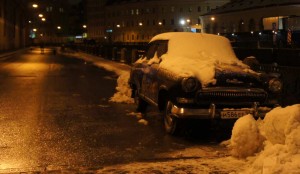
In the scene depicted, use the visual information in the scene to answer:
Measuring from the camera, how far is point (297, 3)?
58250 millimetres

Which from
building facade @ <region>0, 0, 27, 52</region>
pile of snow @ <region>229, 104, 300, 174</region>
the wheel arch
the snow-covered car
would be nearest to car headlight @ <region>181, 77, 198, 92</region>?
the snow-covered car

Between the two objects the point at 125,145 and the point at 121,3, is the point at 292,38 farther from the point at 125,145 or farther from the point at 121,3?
the point at 121,3

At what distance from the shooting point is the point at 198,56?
375 inches

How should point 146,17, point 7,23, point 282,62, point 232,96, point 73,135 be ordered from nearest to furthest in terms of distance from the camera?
1. point 232,96
2. point 73,135
3. point 282,62
4. point 7,23
5. point 146,17

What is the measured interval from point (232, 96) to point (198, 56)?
158cm

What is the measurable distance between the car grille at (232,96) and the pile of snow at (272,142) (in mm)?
1324

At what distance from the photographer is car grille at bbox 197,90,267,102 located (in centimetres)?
807

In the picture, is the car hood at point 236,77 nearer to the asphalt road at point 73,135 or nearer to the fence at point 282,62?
the asphalt road at point 73,135

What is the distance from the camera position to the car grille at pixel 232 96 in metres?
8.07

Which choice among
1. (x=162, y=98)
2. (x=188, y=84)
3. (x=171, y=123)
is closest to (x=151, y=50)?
(x=162, y=98)

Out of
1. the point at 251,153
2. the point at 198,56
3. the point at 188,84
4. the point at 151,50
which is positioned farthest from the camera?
the point at 151,50

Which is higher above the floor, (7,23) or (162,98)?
(7,23)

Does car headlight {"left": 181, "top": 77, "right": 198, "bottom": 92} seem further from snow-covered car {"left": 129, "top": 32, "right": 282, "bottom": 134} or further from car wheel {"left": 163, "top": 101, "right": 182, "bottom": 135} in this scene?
car wheel {"left": 163, "top": 101, "right": 182, "bottom": 135}

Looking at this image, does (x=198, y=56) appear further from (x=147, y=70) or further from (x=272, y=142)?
(x=272, y=142)
